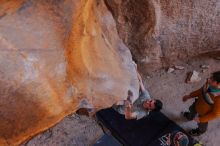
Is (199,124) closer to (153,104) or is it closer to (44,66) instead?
A: (153,104)

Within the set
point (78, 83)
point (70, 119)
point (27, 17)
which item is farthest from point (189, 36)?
point (27, 17)

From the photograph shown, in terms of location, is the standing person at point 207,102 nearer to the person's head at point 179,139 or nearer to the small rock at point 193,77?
the person's head at point 179,139

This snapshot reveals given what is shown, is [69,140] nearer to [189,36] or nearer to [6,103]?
[189,36]

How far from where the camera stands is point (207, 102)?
6.97 ft

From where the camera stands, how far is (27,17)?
1163 mm

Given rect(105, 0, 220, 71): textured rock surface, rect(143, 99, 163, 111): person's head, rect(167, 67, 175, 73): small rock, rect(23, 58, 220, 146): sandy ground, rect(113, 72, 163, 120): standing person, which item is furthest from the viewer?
rect(167, 67, 175, 73): small rock

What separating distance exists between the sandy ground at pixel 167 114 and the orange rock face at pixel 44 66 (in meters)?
1.07

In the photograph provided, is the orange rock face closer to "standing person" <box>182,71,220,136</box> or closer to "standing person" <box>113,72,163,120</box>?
"standing person" <box>113,72,163,120</box>

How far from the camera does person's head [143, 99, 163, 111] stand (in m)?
2.23

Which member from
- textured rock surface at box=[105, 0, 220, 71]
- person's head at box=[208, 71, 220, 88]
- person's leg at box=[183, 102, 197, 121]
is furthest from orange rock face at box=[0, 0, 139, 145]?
person's leg at box=[183, 102, 197, 121]

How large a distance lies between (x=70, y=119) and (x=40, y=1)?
1.34m

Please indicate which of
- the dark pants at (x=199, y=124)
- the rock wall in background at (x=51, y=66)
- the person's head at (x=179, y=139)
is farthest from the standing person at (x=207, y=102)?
the rock wall in background at (x=51, y=66)

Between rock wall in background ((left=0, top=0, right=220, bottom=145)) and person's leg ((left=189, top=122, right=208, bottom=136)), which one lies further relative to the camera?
person's leg ((left=189, top=122, right=208, bottom=136))

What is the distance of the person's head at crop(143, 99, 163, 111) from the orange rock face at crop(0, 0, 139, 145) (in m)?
0.88
